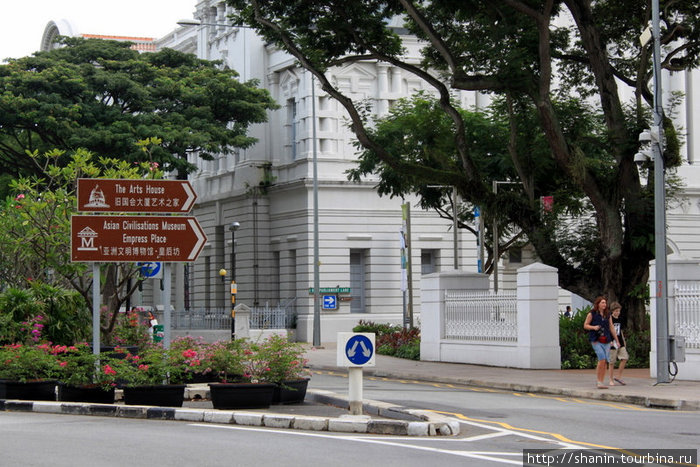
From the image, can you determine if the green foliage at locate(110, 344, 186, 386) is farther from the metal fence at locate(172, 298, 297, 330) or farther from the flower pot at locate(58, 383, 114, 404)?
the metal fence at locate(172, 298, 297, 330)

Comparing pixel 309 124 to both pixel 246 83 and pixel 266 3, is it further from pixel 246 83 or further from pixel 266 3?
pixel 266 3

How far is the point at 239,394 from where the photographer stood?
53.0ft

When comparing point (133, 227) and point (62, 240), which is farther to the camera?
point (62, 240)

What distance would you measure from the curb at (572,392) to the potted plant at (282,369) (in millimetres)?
5909

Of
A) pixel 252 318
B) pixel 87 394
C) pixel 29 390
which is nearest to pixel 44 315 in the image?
pixel 29 390

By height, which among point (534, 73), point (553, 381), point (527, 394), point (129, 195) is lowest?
point (527, 394)

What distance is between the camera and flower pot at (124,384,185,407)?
16.5 meters

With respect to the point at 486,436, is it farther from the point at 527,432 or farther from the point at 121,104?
the point at 121,104

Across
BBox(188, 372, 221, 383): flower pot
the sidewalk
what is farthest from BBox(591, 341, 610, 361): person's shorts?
BBox(188, 372, 221, 383): flower pot

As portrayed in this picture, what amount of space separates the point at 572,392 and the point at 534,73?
32.6 feet

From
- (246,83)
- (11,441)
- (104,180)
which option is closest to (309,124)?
(246,83)

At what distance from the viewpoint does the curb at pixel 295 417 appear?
13.8m

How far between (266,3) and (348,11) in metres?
2.08

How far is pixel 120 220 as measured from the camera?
18109 mm
